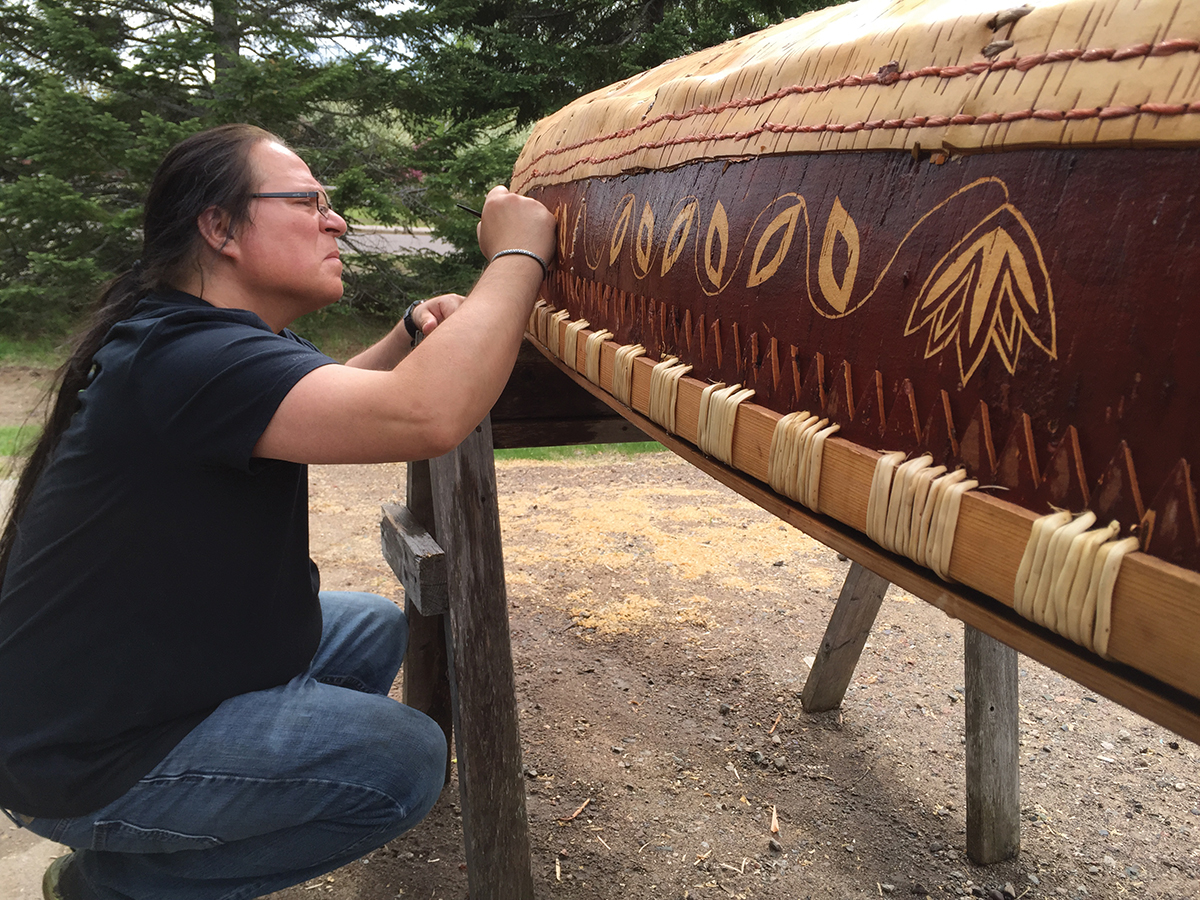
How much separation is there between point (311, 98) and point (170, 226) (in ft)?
21.0

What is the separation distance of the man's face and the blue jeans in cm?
63

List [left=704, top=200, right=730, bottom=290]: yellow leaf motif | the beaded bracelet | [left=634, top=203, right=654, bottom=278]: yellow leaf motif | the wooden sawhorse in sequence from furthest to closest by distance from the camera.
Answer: the beaded bracelet → [left=634, top=203, right=654, bottom=278]: yellow leaf motif → [left=704, top=200, right=730, bottom=290]: yellow leaf motif → the wooden sawhorse

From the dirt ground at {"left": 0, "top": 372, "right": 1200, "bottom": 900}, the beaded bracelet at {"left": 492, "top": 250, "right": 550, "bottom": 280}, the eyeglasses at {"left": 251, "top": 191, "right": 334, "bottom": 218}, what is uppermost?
the eyeglasses at {"left": 251, "top": 191, "right": 334, "bottom": 218}

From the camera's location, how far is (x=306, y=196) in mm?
1345

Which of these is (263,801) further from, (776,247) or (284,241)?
(776,247)

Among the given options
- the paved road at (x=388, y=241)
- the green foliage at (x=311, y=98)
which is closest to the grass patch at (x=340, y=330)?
the green foliage at (x=311, y=98)

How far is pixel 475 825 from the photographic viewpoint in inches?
71.1

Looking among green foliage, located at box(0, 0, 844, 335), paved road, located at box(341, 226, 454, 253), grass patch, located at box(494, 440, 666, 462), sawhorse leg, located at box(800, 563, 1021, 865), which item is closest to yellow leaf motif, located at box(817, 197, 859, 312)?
sawhorse leg, located at box(800, 563, 1021, 865)

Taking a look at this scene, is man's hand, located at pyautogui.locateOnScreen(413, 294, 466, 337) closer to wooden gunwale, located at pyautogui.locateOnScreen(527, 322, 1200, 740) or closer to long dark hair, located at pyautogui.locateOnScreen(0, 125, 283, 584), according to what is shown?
long dark hair, located at pyautogui.locateOnScreen(0, 125, 283, 584)

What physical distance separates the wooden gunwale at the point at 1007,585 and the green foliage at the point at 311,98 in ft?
20.2

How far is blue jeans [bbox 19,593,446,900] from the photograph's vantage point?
4.12 feet

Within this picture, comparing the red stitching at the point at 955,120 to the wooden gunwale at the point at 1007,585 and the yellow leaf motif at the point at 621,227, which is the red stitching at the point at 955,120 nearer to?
the yellow leaf motif at the point at 621,227

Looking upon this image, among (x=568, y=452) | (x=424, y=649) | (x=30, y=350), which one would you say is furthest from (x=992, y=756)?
(x=30, y=350)

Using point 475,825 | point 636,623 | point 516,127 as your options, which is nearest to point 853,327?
point 475,825
